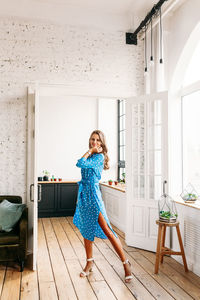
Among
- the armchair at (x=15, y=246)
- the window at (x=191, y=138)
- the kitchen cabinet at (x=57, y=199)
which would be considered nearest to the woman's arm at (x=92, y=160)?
the armchair at (x=15, y=246)

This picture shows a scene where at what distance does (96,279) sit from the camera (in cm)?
340

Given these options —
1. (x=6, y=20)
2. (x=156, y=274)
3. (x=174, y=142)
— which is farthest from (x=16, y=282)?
(x=6, y=20)

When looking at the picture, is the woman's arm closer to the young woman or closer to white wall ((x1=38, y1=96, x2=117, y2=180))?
the young woman

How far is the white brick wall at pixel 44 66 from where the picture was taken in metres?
4.37

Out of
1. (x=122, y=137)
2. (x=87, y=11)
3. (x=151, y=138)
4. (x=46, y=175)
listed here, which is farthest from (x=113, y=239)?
(x=122, y=137)

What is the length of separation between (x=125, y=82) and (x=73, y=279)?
320 centimetres

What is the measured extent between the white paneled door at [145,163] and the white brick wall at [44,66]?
20.2 inches

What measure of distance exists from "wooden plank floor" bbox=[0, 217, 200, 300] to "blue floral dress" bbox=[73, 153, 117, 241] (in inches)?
21.3

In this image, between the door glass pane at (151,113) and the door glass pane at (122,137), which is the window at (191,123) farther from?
the door glass pane at (122,137)

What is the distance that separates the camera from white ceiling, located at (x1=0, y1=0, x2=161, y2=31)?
176 inches

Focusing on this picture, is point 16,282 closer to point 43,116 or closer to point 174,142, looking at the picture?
point 174,142

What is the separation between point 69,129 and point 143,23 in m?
4.26

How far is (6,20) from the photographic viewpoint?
4457mm

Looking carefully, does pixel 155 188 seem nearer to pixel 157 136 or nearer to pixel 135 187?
pixel 135 187
